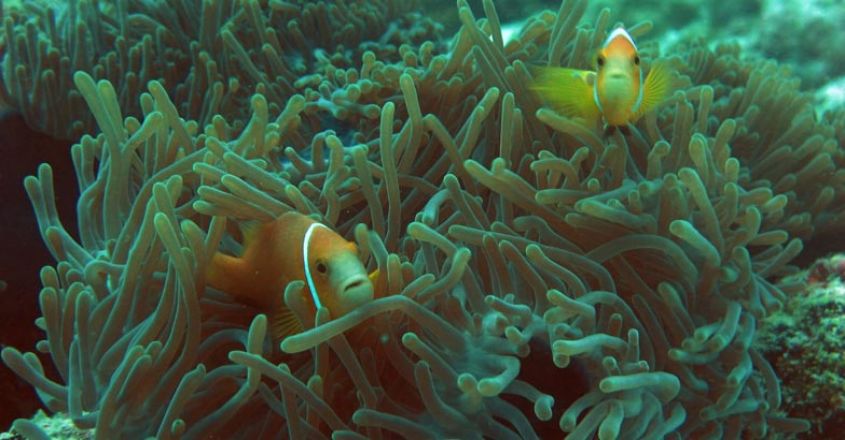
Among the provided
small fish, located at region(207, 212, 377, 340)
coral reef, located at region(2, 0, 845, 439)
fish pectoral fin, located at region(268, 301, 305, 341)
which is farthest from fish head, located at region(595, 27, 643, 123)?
fish pectoral fin, located at region(268, 301, 305, 341)

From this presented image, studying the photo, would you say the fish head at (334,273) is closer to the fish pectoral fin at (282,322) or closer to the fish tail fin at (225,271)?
the fish pectoral fin at (282,322)

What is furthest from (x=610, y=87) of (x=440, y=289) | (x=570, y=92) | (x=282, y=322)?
(x=282, y=322)

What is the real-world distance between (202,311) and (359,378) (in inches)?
16.5

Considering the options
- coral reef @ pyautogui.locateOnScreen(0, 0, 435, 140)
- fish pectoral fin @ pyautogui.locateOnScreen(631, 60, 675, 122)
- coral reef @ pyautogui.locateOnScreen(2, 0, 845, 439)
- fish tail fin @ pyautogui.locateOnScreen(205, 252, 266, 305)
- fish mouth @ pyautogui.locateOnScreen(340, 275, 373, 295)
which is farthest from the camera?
coral reef @ pyautogui.locateOnScreen(0, 0, 435, 140)

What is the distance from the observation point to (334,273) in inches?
48.6

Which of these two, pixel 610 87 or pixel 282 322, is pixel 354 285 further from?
pixel 610 87

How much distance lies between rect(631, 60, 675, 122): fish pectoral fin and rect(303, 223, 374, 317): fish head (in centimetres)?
86

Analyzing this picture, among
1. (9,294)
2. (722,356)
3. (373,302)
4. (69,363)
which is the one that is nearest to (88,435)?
(69,363)

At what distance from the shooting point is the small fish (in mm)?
1229

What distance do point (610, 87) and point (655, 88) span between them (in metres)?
0.23

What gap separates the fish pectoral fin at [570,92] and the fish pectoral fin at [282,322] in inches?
34.4

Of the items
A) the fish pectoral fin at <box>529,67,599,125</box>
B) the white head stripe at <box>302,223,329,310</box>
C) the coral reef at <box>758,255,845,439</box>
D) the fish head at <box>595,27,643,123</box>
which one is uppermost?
the fish head at <box>595,27,643,123</box>

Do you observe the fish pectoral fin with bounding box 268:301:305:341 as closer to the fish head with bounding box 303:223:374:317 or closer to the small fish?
the small fish

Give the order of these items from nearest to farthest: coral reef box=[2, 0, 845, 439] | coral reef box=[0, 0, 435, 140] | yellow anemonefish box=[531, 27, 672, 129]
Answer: coral reef box=[2, 0, 845, 439]
yellow anemonefish box=[531, 27, 672, 129]
coral reef box=[0, 0, 435, 140]
